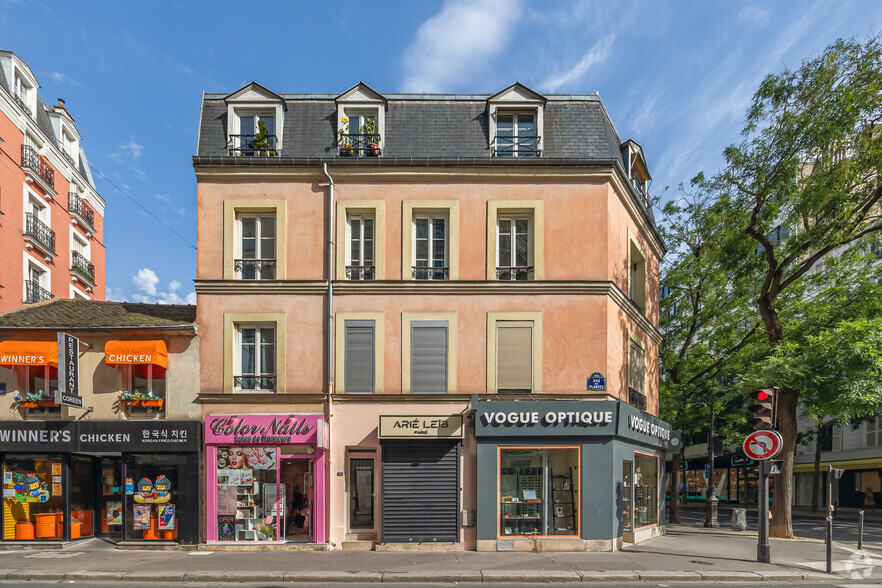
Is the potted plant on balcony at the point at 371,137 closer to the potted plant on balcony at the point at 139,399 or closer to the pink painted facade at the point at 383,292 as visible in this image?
the pink painted facade at the point at 383,292

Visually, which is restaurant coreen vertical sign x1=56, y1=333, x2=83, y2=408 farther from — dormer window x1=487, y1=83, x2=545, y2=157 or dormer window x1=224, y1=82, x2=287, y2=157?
dormer window x1=487, y1=83, x2=545, y2=157

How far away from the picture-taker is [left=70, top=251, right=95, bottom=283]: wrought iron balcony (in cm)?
3173

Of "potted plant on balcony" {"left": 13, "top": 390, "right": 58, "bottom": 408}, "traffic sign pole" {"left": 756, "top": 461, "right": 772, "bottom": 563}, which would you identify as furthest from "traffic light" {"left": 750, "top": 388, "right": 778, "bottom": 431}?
"potted plant on balcony" {"left": 13, "top": 390, "right": 58, "bottom": 408}

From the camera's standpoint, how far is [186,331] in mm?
16125

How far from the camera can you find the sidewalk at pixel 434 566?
12539 mm

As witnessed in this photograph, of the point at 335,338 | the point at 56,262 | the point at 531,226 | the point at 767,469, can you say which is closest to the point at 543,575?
the point at 767,469

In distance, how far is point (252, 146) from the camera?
55.2 feet

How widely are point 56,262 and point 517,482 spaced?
1019 inches

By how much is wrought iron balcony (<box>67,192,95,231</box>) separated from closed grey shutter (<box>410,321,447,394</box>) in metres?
24.4

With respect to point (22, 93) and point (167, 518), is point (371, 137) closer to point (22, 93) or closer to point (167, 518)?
point (167, 518)

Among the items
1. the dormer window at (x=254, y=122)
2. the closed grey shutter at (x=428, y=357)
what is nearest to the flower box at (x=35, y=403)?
the dormer window at (x=254, y=122)

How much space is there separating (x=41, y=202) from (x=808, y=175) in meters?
31.3

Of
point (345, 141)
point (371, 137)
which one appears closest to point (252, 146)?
point (345, 141)

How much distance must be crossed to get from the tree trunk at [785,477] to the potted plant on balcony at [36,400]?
21.1 meters
